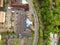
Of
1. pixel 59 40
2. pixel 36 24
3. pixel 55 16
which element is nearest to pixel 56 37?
pixel 59 40

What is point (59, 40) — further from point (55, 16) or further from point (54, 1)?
point (54, 1)

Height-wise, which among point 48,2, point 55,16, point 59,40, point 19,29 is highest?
point 48,2

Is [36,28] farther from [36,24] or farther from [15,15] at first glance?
[15,15]

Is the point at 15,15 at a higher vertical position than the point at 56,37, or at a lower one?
higher

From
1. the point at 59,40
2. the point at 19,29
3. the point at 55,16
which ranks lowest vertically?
the point at 59,40

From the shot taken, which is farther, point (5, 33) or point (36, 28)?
point (5, 33)

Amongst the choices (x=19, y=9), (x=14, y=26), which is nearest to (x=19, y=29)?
(x=14, y=26)

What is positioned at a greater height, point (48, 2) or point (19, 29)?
point (48, 2)

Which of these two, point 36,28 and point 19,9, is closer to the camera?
point 36,28
